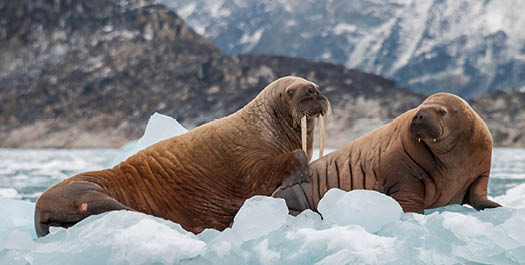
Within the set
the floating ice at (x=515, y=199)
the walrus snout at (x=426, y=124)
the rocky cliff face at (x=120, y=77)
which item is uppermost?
the walrus snout at (x=426, y=124)

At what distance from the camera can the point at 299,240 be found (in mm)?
3164

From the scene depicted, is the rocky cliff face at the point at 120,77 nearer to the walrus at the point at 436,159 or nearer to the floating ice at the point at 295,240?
the walrus at the point at 436,159

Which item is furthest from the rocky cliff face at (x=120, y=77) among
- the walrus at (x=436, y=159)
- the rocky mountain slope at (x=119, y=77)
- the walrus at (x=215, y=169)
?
the walrus at (x=436, y=159)

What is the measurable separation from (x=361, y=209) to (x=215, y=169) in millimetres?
1410

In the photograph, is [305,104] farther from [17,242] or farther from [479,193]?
[17,242]

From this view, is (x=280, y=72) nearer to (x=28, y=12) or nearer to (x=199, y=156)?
(x=28, y=12)

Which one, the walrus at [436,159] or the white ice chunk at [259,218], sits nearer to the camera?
the white ice chunk at [259,218]

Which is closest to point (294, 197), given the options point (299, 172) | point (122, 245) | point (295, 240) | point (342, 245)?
point (299, 172)

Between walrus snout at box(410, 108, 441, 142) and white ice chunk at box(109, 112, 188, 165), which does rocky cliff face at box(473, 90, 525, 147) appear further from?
walrus snout at box(410, 108, 441, 142)

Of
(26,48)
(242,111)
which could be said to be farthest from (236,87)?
(242,111)

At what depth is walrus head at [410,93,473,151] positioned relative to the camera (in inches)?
145

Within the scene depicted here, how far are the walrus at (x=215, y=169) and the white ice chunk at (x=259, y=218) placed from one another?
860 millimetres

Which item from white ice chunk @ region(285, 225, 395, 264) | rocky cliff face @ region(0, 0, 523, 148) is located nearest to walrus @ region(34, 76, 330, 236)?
white ice chunk @ region(285, 225, 395, 264)

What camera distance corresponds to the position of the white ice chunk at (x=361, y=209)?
343cm
